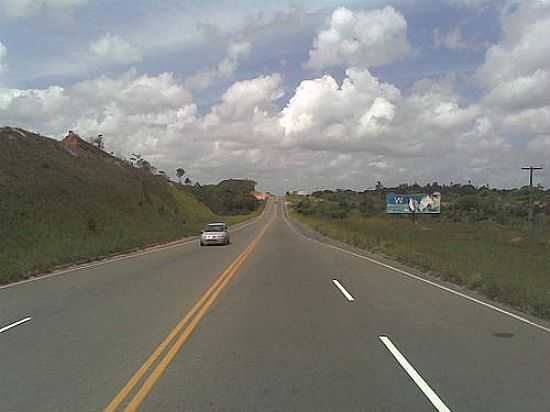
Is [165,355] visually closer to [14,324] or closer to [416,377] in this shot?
[416,377]

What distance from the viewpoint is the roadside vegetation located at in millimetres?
15963

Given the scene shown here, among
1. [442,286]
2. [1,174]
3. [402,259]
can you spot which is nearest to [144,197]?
[1,174]

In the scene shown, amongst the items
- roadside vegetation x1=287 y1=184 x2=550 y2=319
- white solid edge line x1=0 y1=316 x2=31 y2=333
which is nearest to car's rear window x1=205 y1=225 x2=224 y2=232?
roadside vegetation x1=287 y1=184 x2=550 y2=319

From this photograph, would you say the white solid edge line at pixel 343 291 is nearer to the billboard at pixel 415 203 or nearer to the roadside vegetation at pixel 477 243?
the roadside vegetation at pixel 477 243

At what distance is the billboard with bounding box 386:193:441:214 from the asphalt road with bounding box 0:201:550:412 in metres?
60.0

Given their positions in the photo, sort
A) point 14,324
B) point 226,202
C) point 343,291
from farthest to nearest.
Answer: point 226,202 < point 343,291 < point 14,324

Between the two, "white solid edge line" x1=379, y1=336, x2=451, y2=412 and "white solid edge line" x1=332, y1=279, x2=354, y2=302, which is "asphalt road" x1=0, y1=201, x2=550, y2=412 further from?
"white solid edge line" x1=332, y1=279, x2=354, y2=302

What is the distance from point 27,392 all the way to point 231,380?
7.32 ft

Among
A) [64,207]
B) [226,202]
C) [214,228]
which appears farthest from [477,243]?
[226,202]

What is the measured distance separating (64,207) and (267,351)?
37.7m

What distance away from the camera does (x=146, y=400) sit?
617cm

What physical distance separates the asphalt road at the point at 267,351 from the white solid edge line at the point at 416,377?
13mm

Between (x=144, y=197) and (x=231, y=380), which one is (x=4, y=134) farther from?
(x=231, y=380)

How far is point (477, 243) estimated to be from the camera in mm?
45031
